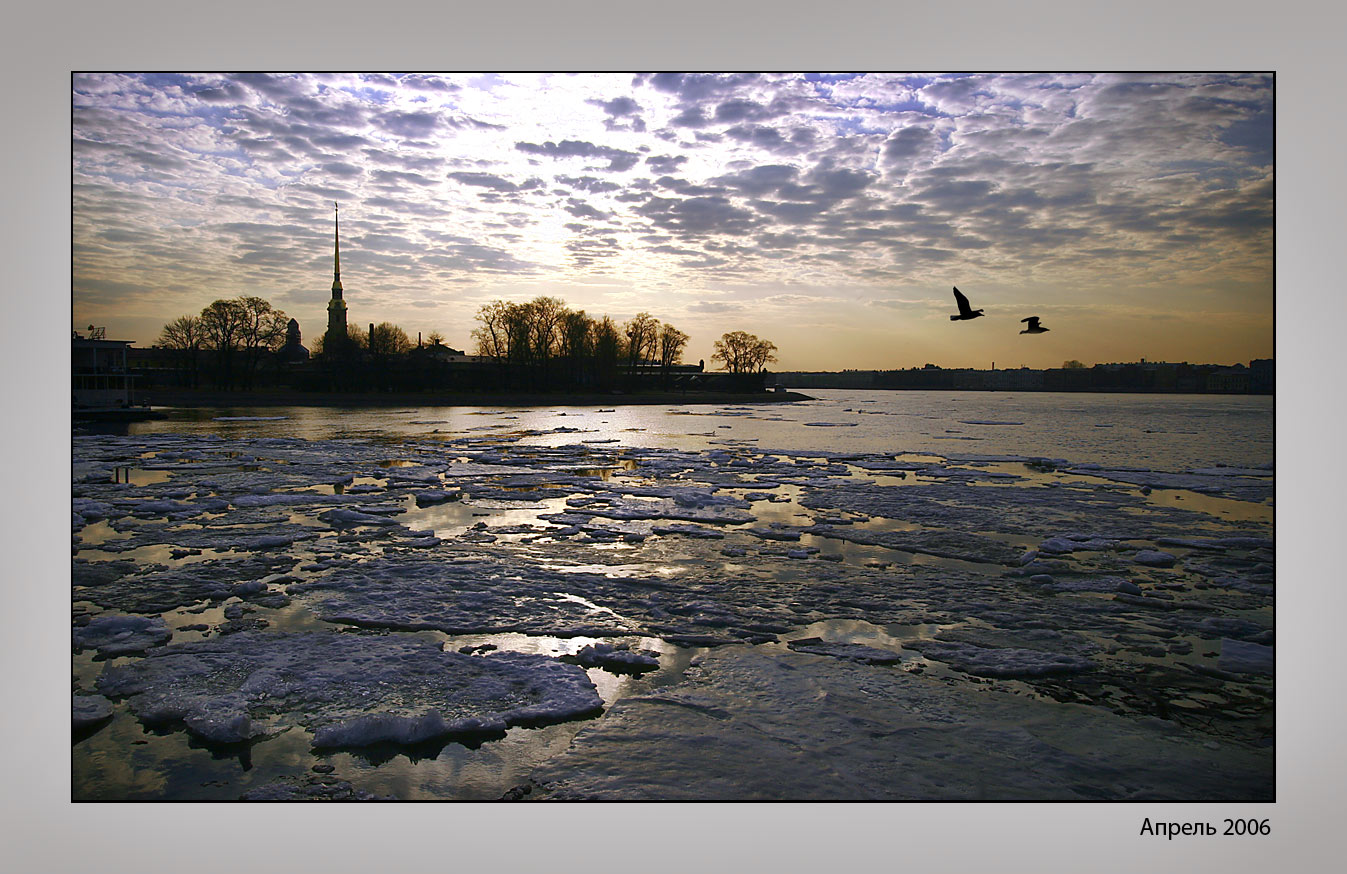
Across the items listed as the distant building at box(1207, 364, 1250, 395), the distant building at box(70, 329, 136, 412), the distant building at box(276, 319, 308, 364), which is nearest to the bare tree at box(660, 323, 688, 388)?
the distant building at box(276, 319, 308, 364)

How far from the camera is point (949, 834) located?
3020 millimetres

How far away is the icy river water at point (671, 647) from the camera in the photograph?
3.04m

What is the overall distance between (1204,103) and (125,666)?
728 centimetres

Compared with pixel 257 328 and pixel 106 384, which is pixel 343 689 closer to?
pixel 106 384

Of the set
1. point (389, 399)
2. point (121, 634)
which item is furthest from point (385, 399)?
point (121, 634)

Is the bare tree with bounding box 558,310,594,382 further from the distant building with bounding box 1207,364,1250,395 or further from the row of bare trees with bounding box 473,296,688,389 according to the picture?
the distant building with bounding box 1207,364,1250,395

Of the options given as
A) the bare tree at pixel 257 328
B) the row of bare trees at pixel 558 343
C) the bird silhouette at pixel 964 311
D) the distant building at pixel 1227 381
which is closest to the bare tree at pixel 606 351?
the row of bare trees at pixel 558 343

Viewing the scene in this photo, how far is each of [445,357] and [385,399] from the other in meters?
13.1

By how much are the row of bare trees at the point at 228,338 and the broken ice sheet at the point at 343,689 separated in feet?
119

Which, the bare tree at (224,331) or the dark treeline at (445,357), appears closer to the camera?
the bare tree at (224,331)

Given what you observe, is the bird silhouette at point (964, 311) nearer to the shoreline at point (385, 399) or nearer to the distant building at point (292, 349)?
the shoreline at point (385, 399)

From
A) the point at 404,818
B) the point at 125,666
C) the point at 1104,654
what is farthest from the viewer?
the point at 1104,654
